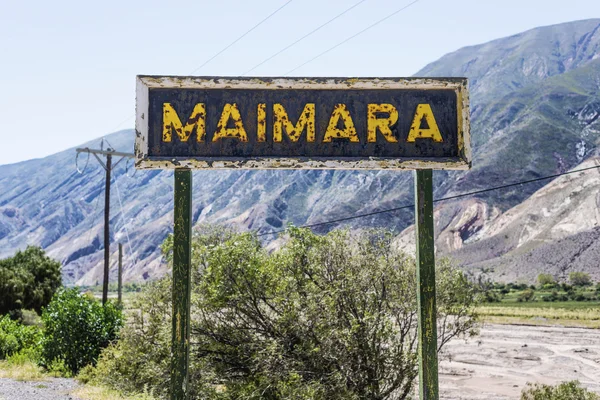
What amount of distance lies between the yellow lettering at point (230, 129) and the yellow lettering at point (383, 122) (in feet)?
3.18

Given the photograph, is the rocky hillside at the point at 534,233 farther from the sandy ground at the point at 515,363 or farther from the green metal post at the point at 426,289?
the green metal post at the point at 426,289

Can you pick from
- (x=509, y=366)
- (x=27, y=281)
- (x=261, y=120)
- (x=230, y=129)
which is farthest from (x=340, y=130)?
(x=27, y=281)

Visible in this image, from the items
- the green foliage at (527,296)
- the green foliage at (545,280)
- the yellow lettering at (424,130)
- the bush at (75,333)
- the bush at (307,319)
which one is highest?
the yellow lettering at (424,130)

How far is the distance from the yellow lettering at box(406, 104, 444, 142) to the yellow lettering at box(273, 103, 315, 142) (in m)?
0.76

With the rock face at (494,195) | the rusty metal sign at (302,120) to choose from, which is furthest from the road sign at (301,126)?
the rock face at (494,195)

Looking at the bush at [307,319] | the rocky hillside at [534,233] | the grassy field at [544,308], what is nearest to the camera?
the bush at [307,319]

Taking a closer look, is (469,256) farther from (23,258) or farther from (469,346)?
(23,258)

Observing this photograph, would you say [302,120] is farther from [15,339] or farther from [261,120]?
[15,339]

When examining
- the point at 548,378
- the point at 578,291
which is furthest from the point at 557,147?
the point at 548,378

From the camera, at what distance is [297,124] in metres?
4.65

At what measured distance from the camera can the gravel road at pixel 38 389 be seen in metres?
10.1

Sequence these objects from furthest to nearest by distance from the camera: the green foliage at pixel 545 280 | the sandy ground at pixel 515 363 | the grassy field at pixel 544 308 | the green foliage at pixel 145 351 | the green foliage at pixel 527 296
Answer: the green foliage at pixel 545 280
the green foliage at pixel 527 296
the grassy field at pixel 544 308
the sandy ground at pixel 515 363
the green foliage at pixel 145 351

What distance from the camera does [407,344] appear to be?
9.05 meters

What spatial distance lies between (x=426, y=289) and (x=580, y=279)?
94.0 metres
